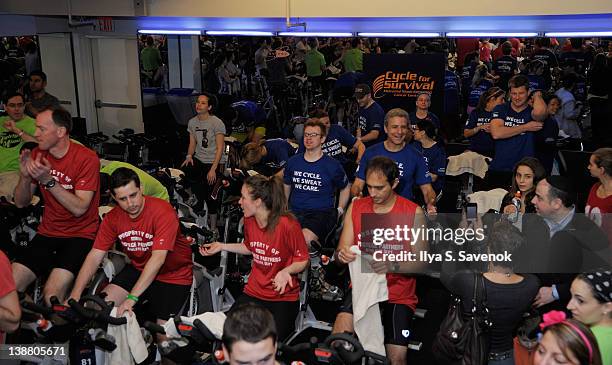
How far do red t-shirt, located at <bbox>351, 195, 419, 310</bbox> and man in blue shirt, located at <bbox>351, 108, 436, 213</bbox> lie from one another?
3.23ft

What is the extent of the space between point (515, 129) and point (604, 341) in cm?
377

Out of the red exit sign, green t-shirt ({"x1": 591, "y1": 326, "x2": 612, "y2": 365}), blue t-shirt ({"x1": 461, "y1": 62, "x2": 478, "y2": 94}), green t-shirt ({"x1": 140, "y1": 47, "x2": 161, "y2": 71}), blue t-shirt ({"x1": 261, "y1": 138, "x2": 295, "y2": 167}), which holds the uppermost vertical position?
the red exit sign

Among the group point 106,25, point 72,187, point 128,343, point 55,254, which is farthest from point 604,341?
point 106,25

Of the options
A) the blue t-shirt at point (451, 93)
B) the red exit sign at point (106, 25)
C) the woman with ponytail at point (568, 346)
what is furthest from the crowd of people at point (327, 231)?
the red exit sign at point (106, 25)

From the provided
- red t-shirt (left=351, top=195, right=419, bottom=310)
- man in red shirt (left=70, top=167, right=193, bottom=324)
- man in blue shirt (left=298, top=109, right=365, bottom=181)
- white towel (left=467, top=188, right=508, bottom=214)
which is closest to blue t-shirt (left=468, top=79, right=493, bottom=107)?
man in blue shirt (left=298, top=109, right=365, bottom=181)

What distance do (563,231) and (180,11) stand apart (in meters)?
5.99

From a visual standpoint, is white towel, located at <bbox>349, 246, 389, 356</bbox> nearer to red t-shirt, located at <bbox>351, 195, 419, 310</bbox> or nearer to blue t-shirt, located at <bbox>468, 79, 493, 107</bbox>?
red t-shirt, located at <bbox>351, 195, 419, 310</bbox>

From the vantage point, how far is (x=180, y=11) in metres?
8.56

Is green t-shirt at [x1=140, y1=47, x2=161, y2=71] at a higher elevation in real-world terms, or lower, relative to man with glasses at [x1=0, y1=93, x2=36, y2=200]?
higher

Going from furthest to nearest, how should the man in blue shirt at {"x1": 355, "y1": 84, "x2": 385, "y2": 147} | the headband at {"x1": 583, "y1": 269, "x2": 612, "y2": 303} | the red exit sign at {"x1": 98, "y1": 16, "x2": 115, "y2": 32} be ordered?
the red exit sign at {"x1": 98, "y1": 16, "x2": 115, "y2": 32}
the man in blue shirt at {"x1": 355, "y1": 84, "x2": 385, "y2": 147}
the headband at {"x1": 583, "y1": 269, "x2": 612, "y2": 303}

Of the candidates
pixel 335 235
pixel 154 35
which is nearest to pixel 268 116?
pixel 154 35

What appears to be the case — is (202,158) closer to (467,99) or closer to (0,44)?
(0,44)

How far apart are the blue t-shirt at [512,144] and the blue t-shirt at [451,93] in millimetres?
3404

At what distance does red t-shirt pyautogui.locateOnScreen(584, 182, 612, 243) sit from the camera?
179 inches
